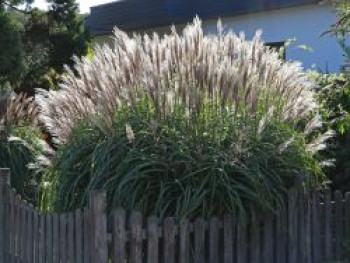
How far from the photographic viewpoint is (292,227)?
252 inches

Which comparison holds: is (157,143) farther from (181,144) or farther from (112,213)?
(112,213)

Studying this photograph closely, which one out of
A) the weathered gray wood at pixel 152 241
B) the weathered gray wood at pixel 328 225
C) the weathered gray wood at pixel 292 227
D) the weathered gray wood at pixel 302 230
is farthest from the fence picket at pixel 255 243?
the weathered gray wood at pixel 152 241

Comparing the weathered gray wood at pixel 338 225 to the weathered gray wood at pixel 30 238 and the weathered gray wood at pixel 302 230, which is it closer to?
the weathered gray wood at pixel 302 230

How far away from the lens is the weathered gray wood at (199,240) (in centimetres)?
595

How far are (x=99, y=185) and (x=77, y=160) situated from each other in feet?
1.59

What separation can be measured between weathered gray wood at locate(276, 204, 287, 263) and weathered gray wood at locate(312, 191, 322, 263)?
0.27 meters

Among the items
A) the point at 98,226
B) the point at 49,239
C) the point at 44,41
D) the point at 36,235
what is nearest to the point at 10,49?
the point at 44,41

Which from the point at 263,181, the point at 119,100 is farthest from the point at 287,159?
the point at 119,100

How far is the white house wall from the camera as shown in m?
14.0

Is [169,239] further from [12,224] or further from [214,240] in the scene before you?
[12,224]

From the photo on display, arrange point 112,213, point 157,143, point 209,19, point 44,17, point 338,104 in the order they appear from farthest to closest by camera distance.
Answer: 1. point 209,19
2. point 44,17
3. point 338,104
4. point 157,143
5. point 112,213

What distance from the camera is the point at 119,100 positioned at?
21.4ft

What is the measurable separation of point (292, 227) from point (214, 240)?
2.48 feet

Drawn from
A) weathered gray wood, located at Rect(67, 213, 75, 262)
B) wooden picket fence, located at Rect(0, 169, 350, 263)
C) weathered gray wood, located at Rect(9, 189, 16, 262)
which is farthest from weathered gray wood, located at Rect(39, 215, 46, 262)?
weathered gray wood, located at Rect(9, 189, 16, 262)
